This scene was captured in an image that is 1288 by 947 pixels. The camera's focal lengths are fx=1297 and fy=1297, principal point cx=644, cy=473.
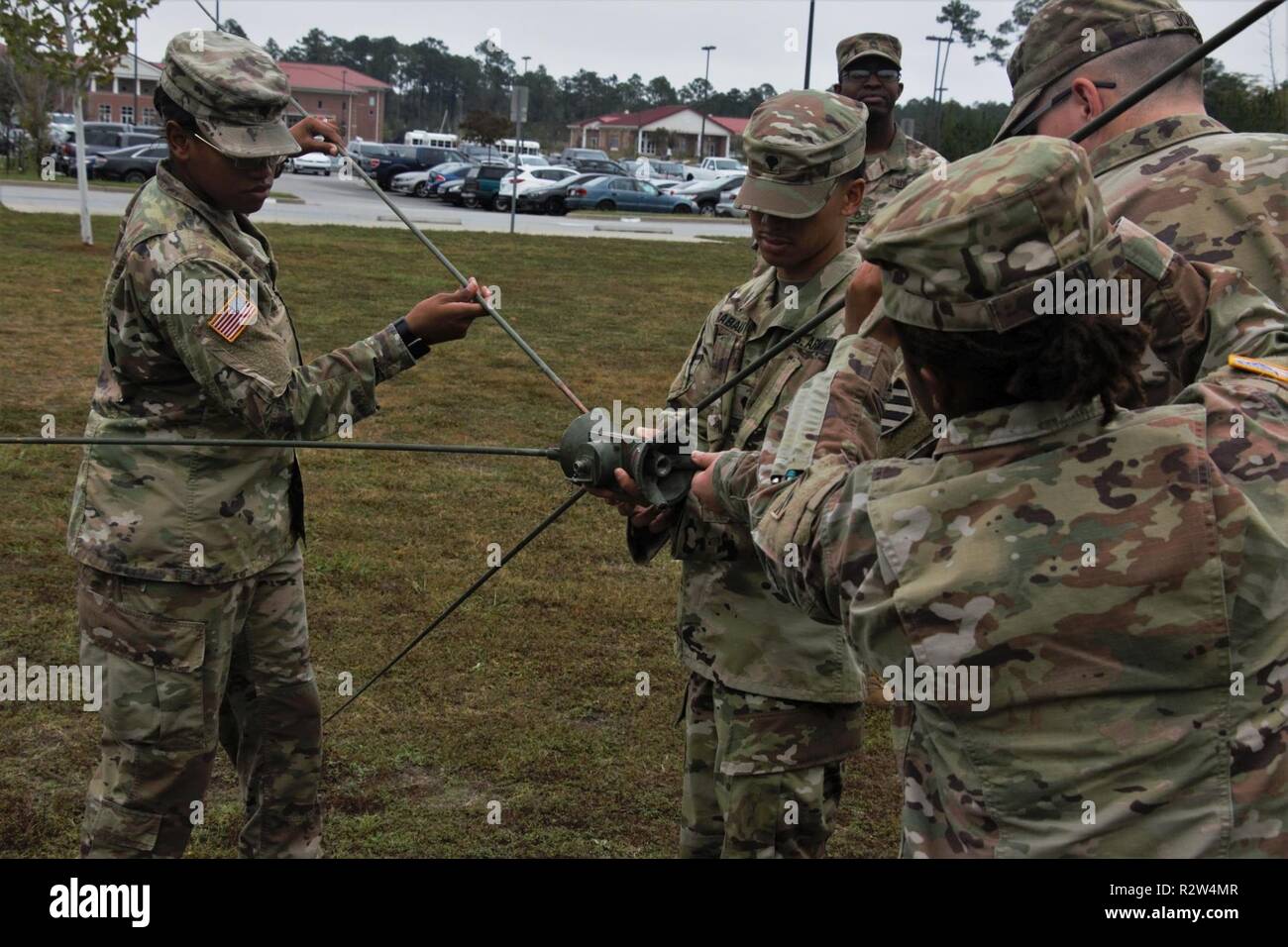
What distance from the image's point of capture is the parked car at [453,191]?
35781 millimetres

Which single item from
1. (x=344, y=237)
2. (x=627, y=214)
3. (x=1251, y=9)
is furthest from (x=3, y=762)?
(x=627, y=214)

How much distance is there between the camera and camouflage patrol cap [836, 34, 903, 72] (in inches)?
269

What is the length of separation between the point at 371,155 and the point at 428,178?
6838mm

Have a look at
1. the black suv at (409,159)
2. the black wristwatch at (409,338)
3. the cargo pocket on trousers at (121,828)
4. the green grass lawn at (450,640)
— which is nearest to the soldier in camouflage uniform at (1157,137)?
the black wristwatch at (409,338)

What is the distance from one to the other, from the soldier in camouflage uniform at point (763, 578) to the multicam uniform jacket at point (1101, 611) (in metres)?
1.24

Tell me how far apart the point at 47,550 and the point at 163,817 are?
156 inches

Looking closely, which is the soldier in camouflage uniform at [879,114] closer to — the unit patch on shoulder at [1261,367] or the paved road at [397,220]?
the unit patch on shoulder at [1261,367]

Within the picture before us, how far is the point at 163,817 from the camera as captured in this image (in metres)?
3.62

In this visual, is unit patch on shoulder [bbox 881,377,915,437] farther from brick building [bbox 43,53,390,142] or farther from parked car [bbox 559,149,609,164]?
brick building [bbox 43,53,390,142]

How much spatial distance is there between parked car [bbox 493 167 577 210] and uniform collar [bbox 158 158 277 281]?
29463 millimetres

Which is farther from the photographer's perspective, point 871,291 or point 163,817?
point 163,817

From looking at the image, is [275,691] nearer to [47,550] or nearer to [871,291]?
[871,291]

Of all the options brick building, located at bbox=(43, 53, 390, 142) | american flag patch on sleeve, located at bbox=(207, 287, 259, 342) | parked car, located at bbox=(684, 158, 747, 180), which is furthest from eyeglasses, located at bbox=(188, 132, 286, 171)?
brick building, located at bbox=(43, 53, 390, 142)

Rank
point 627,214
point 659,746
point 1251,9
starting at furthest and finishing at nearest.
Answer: point 627,214
point 659,746
point 1251,9
